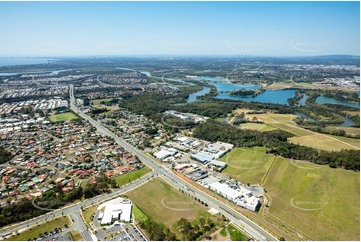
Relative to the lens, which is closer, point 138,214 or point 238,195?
point 138,214

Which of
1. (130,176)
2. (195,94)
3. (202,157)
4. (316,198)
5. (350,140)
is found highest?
(195,94)

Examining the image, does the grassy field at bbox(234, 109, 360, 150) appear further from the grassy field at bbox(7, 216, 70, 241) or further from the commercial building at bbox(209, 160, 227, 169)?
the grassy field at bbox(7, 216, 70, 241)

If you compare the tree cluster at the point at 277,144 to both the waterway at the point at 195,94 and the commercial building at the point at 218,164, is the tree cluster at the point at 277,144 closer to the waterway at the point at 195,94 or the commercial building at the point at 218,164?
the commercial building at the point at 218,164

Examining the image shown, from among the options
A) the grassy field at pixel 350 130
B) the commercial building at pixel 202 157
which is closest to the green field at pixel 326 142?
the grassy field at pixel 350 130

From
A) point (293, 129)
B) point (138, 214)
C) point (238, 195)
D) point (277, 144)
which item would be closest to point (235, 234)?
A: point (238, 195)

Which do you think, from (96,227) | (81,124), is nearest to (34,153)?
(81,124)

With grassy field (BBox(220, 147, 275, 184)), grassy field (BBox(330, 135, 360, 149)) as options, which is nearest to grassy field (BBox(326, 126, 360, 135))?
grassy field (BBox(330, 135, 360, 149))

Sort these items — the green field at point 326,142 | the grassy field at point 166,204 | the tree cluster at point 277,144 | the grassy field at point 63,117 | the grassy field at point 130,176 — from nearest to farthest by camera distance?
the grassy field at point 166,204
the grassy field at point 130,176
the tree cluster at point 277,144
the green field at point 326,142
the grassy field at point 63,117

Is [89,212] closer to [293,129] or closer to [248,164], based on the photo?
[248,164]
